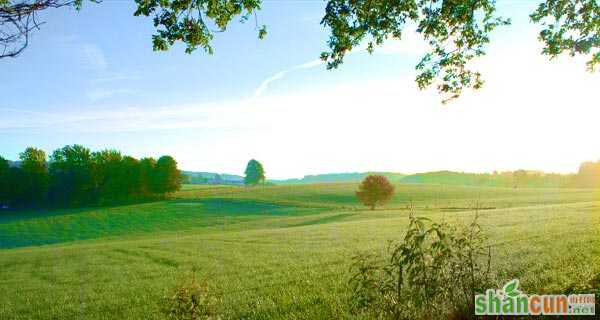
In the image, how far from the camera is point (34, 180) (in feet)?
262

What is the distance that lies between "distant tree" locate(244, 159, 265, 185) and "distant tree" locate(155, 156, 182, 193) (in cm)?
5353

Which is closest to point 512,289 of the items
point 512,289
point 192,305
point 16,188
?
point 512,289

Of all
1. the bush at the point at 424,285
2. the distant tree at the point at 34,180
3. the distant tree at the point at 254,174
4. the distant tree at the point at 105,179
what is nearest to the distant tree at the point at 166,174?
the distant tree at the point at 105,179

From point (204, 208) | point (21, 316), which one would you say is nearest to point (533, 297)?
point (21, 316)

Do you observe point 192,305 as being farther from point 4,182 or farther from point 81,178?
point 4,182

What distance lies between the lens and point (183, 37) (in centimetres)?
956

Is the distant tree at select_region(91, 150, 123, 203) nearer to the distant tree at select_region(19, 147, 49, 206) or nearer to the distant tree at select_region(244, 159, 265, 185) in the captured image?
the distant tree at select_region(19, 147, 49, 206)

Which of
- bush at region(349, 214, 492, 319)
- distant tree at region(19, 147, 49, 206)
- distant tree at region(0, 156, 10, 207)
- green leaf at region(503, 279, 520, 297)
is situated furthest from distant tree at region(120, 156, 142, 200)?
green leaf at region(503, 279, 520, 297)

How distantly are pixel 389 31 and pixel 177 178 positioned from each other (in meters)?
85.6

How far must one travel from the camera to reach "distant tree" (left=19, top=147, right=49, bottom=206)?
79.4 metres

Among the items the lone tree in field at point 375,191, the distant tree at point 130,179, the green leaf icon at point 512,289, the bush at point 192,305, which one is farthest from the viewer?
the distant tree at point 130,179

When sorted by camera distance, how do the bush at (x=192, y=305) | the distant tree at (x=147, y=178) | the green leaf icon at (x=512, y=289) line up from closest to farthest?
the bush at (x=192, y=305) → the green leaf icon at (x=512, y=289) → the distant tree at (x=147, y=178)

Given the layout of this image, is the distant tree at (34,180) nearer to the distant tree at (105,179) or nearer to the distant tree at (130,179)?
the distant tree at (105,179)

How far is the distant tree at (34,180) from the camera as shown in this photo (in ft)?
260
